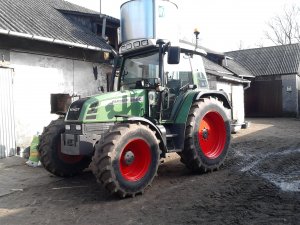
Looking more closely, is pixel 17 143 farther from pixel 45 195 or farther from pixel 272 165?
pixel 272 165

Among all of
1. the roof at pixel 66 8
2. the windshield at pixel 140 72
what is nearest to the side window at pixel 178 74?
the windshield at pixel 140 72

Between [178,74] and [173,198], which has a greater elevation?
[178,74]

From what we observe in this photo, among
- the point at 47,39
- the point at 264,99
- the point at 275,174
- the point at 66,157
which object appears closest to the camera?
the point at 275,174

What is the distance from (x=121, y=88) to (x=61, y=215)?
2.96 metres

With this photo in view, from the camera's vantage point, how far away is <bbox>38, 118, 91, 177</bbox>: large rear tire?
6.26m

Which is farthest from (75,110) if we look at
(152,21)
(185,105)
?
(152,21)

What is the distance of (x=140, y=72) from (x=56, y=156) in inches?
87.4

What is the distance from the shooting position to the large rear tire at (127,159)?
4.99 m

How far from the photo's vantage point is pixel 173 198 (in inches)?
205

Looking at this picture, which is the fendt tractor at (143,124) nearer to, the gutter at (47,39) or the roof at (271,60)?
the gutter at (47,39)

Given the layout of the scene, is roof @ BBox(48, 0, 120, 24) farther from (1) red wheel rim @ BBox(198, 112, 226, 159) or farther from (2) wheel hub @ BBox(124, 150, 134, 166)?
(2) wheel hub @ BBox(124, 150, 134, 166)

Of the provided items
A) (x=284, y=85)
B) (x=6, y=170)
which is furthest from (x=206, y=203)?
(x=284, y=85)

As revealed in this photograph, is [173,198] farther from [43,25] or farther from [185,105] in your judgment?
[43,25]

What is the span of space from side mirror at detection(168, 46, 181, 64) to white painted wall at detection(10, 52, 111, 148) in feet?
16.6
